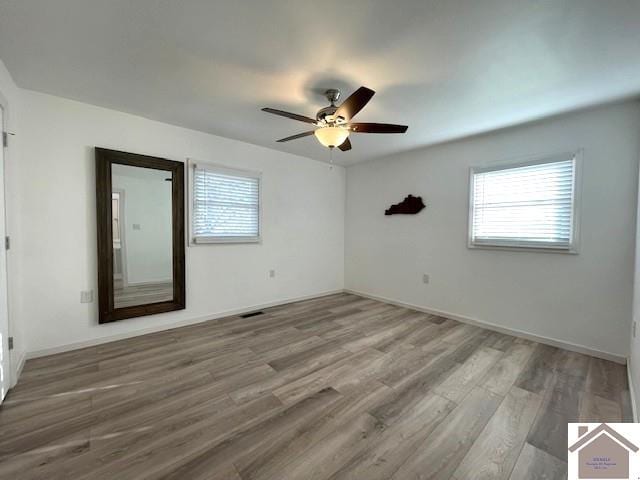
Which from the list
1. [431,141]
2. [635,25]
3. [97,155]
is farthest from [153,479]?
[431,141]

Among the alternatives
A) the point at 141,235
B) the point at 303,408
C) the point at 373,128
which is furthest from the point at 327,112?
the point at 141,235

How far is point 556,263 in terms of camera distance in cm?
286

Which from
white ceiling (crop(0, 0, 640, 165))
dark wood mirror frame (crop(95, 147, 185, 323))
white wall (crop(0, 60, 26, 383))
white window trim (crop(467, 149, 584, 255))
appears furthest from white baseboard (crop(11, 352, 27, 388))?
white window trim (crop(467, 149, 584, 255))

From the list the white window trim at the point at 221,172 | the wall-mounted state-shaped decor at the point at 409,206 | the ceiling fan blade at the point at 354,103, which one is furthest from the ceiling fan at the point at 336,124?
the wall-mounted state-shaped decor at the point at 409,206

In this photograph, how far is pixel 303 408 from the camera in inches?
71.8

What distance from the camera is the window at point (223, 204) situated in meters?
3.47

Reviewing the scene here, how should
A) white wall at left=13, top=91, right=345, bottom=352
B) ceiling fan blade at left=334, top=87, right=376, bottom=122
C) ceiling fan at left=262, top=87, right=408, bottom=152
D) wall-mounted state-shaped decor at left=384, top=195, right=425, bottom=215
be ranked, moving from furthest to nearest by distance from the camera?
wall-mounted state-shaped decor at left=384, top=195, right=425, bottom=215 < white wall at left=13, top=91, right=345, bottom=352 < ceiling fan at left=262, top=87, right=408, bottom=152 < ceiling fan blade at left=334, top=87, right=376, bottom=122

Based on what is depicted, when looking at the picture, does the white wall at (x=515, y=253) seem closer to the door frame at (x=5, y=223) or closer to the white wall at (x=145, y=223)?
the white wall at (x=145, y=223)

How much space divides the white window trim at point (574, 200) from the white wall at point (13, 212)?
4.61m

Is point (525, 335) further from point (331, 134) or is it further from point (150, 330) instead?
point (150, 330)

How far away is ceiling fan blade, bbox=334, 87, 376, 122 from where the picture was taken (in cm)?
184

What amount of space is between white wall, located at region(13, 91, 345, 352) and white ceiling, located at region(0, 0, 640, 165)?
313mm

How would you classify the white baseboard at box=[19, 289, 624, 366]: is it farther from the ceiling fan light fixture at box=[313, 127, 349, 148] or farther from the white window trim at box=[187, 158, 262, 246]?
the ceiling fan light fixture at box=[313, 127, 349, 148]

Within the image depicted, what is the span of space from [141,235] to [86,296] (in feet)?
2.61
